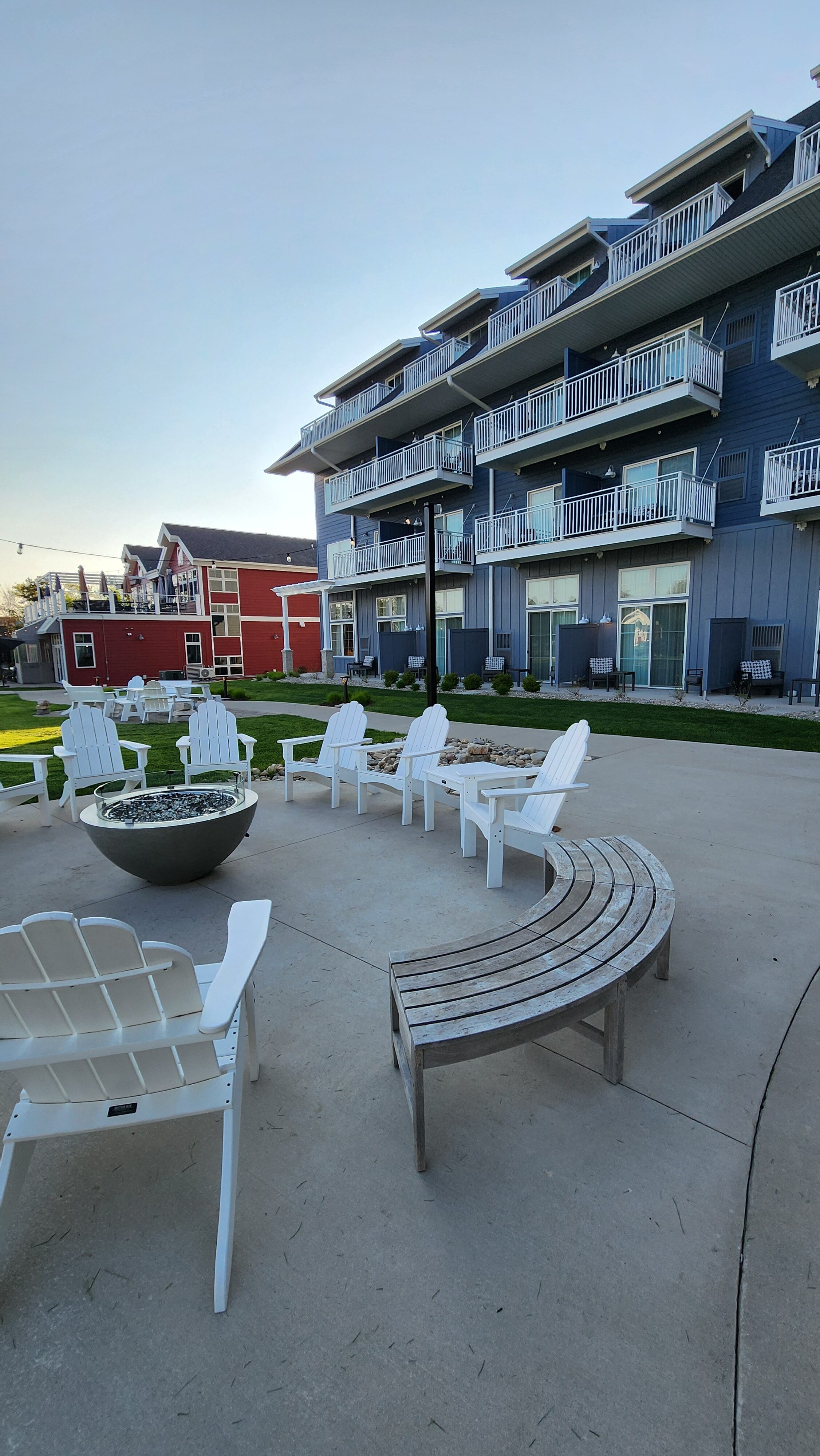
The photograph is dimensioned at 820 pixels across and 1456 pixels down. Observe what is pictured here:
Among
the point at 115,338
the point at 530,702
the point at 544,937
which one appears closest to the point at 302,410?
the point at 115,338

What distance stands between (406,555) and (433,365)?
5.91 metres

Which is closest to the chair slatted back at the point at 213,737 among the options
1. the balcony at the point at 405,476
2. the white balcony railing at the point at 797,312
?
the white balcony railing at the point at 797,312

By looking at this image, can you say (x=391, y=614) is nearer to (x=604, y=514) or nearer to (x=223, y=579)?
(x=604, y=514)

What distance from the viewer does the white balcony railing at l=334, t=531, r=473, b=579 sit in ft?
61.2

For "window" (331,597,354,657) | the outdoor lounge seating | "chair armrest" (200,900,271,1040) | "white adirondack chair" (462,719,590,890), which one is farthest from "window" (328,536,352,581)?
"chair armrest" (200,900,271,1040)

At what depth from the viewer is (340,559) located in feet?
75.2

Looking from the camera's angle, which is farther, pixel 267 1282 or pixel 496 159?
pixel 496 159

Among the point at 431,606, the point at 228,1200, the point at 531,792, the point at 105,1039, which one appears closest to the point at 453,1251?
the point at 228,1200

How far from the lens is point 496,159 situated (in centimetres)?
1259

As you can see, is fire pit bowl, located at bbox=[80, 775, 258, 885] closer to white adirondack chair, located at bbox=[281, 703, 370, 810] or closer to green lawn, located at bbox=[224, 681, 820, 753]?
white adirondack chair, located at bbox=[281, 703, 370, 810]

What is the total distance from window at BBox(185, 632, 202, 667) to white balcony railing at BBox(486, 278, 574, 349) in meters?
20.2

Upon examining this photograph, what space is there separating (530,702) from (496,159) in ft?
37.1

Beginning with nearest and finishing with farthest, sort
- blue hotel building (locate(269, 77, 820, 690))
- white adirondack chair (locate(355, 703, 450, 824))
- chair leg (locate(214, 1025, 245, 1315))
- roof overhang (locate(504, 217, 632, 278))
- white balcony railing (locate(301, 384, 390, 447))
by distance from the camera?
chair leg (locate(214, 1025, 245, 1315)) → white adirondack chair (locate(355, 703, 450, 824)) → blue hotel building (locate(269, 77, 820, 690)) → roof overhang (locate(504, 217, 632, 278)) → white balcony railing (locate(301, 384, 390, 447))

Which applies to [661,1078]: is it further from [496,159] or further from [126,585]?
[126,585]
